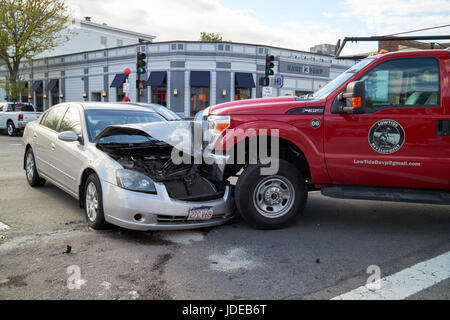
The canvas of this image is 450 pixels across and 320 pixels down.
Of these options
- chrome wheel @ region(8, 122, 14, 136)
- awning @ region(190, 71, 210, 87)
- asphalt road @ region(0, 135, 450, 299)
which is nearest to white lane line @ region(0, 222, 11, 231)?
asphalt road @ region(0, 135, 450, 299)

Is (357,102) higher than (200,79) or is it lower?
lower

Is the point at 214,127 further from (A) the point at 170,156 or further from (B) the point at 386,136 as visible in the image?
(B) the point at 386,136

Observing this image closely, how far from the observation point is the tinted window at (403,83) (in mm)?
4625

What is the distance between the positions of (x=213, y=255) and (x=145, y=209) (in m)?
0.92

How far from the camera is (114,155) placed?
16.1 feet

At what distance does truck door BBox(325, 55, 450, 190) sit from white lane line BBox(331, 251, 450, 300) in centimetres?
111

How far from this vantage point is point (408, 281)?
336 cm

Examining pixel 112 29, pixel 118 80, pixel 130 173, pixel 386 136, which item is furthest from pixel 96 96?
pixel 386 136

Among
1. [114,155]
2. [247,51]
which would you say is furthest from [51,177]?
[247,51]

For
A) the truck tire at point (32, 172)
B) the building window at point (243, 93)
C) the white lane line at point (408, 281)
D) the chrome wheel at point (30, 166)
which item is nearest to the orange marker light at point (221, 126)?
the white lane line at point (408, 281)

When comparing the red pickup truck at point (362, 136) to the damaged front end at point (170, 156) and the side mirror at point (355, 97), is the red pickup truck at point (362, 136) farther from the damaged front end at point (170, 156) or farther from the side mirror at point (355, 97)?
the damaged front end at point (170, 156)

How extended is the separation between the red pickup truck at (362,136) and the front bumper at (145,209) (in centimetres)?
75

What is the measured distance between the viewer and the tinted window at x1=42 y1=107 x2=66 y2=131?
630 centimetres

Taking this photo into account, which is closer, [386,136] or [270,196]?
[386,136]
